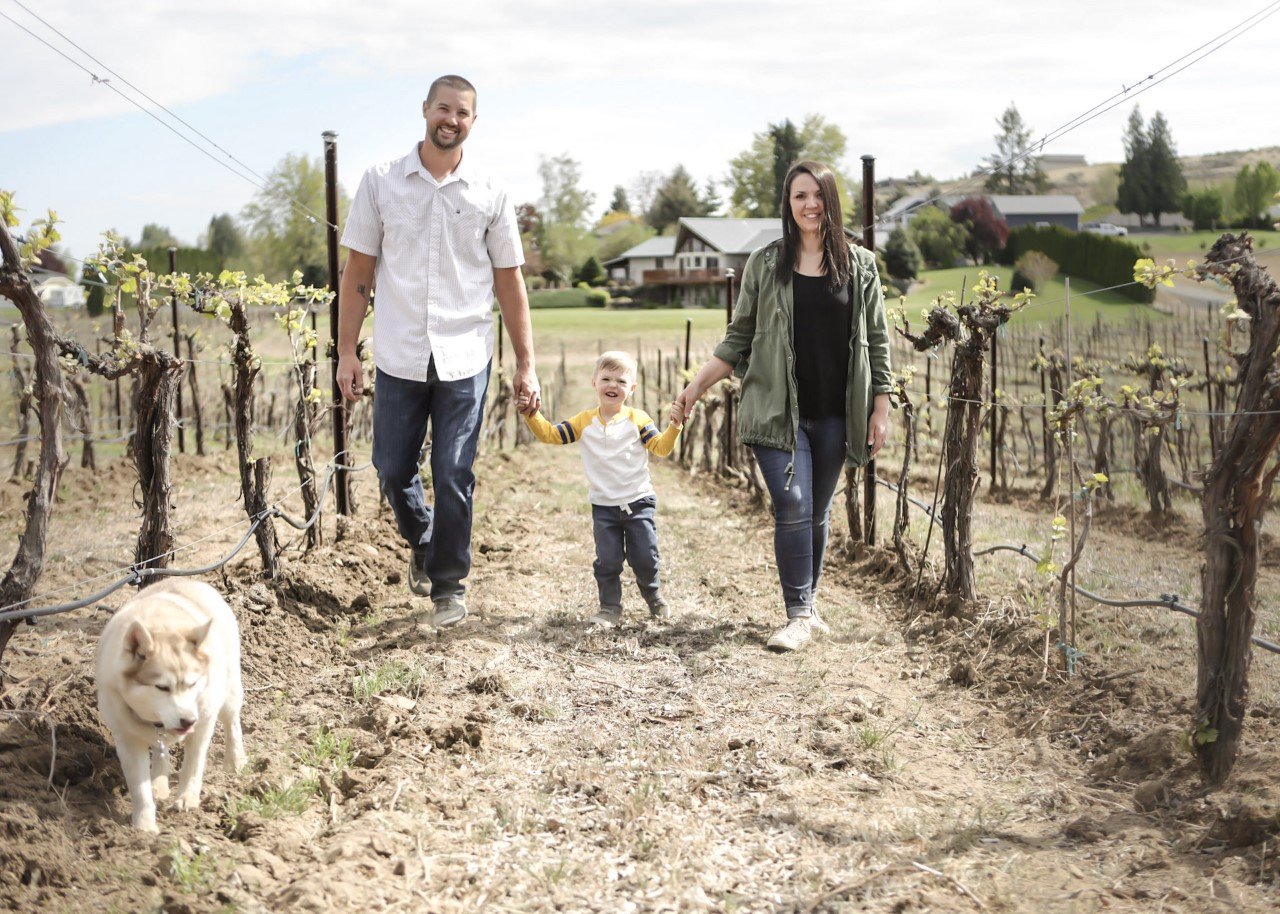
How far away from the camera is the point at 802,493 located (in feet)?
16.2

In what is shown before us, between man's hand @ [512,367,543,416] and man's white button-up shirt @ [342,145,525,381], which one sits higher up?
man's white button-up shirt @ [342,145,525,381]

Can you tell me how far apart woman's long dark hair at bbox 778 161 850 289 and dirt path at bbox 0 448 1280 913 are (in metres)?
1.64

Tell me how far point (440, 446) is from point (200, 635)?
6.65ft

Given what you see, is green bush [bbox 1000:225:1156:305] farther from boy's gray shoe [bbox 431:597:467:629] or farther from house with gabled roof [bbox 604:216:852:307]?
boy's gray shoe [bbox 431:597:467:629]

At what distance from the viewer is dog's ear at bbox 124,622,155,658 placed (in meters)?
2.93

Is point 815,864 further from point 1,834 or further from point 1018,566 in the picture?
point 1018,566

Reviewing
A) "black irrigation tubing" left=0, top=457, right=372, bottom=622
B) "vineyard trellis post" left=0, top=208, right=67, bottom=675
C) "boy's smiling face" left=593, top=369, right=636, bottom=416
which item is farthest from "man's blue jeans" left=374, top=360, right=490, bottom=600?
"vineyard trellis post" left=0, top=208, right=67, bottom=675

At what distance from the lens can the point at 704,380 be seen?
5.07 meters

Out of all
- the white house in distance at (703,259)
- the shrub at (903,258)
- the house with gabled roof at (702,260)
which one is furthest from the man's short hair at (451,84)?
the white house in distance at (703,259)

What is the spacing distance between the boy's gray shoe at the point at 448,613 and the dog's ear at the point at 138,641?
216 centimetres

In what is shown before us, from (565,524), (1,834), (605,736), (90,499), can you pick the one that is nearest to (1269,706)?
(605,736)

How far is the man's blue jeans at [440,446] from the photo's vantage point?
4977mm

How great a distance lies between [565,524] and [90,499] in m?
4.00

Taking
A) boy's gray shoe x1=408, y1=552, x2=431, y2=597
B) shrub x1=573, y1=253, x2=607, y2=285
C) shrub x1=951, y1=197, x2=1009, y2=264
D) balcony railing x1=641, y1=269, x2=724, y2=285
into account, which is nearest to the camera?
boy's gray shoe x1=408, y1=552, x2=431, y2=597
